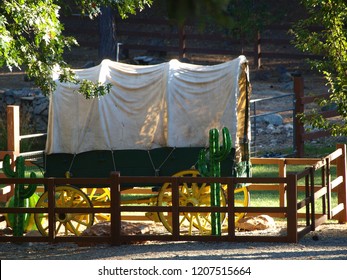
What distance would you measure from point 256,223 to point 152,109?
225 cm

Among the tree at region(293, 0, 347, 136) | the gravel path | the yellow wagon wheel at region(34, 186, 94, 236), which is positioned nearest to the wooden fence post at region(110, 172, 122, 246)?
the gravel path

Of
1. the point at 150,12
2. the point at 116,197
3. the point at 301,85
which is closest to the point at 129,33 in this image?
the point at 150,12

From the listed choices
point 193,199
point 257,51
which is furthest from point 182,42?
point 193,199

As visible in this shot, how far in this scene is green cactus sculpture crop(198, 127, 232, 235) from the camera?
37.8ft

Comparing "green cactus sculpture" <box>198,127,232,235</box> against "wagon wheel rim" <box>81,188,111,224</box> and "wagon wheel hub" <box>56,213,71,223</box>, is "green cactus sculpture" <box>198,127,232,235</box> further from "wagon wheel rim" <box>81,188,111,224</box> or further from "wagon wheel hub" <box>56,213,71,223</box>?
→ "wagon wheel hub" <box>56,213,71,223</box>

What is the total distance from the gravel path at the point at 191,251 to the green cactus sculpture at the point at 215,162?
0.41m

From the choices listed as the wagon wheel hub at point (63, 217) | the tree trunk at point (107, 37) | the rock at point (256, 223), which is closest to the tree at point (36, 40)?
the wagon wheel hub at point (63, 217)

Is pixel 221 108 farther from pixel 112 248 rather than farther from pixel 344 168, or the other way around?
pixel 112 248

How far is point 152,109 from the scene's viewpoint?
1315 cm

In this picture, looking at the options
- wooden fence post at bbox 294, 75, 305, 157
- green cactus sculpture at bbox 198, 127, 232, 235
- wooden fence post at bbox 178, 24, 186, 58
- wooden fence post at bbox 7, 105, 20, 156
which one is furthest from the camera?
wooden fence post at bbox 178, 24, 186, 58

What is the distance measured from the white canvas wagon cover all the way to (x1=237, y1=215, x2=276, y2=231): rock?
3.99 ft

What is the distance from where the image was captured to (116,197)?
11.1m

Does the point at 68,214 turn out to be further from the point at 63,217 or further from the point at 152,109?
the point at 152,109

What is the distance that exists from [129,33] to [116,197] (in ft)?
73.9
